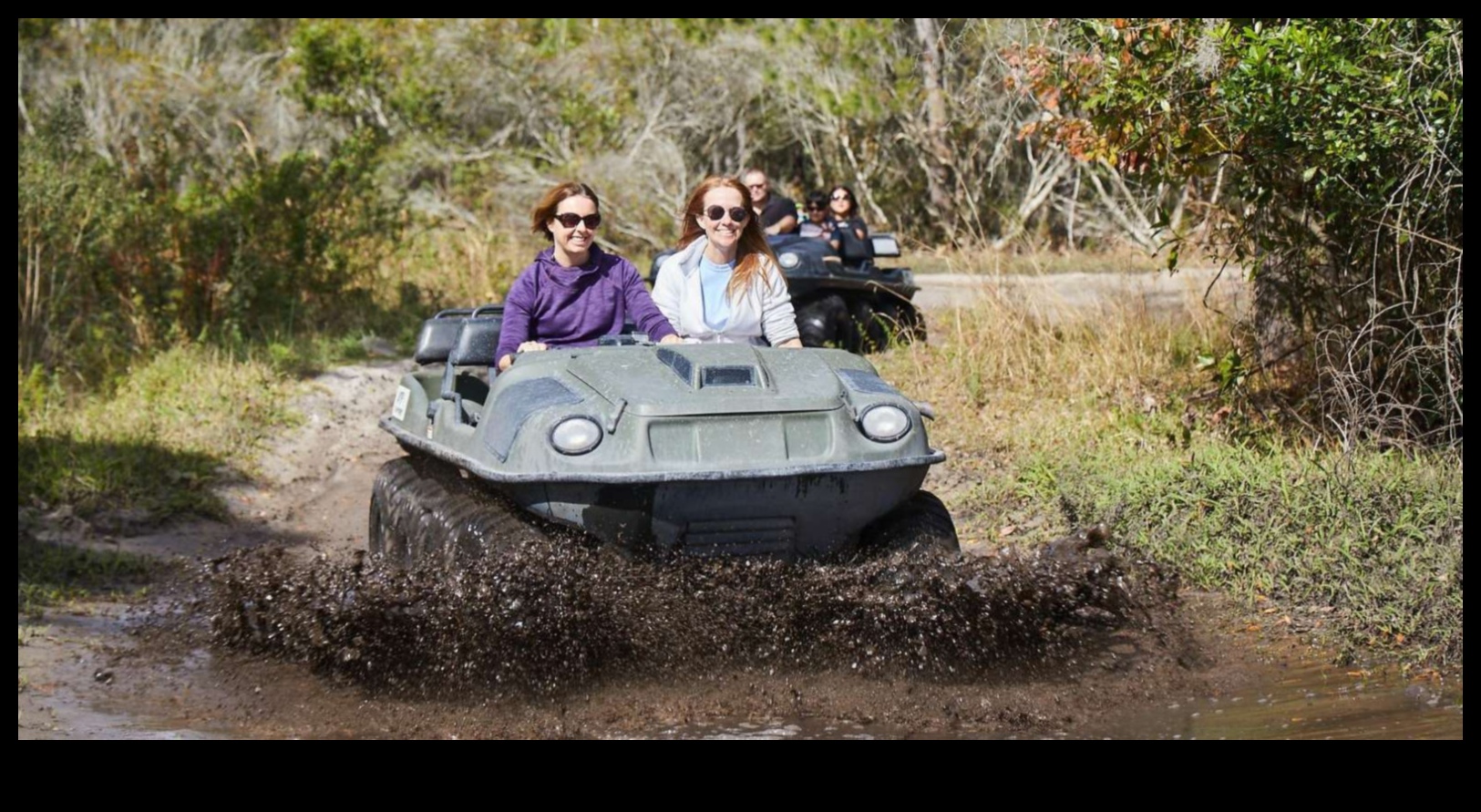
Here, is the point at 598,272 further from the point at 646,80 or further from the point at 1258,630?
the point at 646,80

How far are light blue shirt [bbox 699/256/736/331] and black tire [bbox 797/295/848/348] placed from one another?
4487mm

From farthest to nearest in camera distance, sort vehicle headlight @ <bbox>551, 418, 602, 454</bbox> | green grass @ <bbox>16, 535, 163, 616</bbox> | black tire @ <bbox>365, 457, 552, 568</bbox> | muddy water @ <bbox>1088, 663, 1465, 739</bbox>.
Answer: green grass @ <bbox>16, 535, 163, 616</bbox> < black tire @ <bbox>365, 457, 552, 568</bbox> < vehicle headlight @ <bbox>551, 418, 602, 454</bbox> < muddy water @ <bbox>1088, 663, 1465, 739</bbox>

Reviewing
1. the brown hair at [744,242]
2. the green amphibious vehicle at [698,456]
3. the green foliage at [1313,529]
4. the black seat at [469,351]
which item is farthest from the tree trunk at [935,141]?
the green amphibious vehicle at [698,456]

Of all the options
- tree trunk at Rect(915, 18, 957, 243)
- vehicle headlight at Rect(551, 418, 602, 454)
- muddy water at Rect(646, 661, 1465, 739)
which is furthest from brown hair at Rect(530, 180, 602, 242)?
tree trunk at Rect(915, 18, 957, 243)

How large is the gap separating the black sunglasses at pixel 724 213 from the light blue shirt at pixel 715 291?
18cm

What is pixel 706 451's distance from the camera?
527 cm

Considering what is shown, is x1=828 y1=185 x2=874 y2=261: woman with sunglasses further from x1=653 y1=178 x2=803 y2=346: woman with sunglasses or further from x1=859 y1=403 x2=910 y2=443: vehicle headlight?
x1=859 y1=403 x2=910 y2=443: vehicle headlight

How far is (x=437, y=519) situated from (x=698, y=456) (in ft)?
3.84

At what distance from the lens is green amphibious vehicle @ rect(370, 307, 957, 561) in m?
5.27

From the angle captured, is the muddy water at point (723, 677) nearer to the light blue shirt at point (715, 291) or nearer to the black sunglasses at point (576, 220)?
the light blue shirt at point (715, 291)

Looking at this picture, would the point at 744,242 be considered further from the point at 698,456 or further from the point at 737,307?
the point at 698,456

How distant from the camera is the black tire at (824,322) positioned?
11.1 m

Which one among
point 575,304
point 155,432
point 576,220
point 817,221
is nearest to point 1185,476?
point 575,304

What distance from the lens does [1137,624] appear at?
5.95 m
